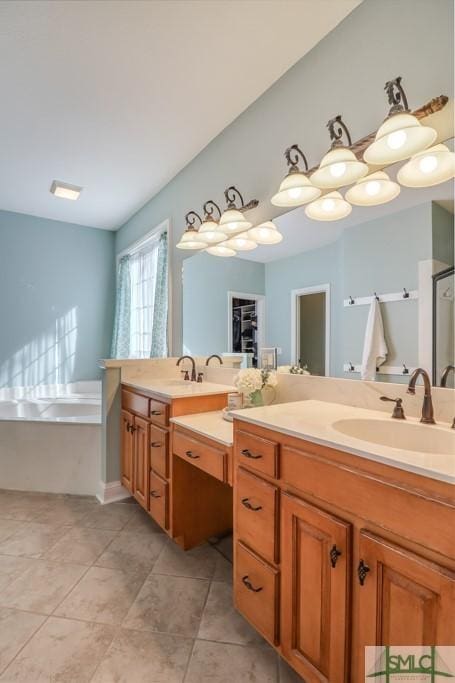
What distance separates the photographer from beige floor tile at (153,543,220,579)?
1702mm

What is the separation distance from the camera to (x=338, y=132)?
4.83 feet

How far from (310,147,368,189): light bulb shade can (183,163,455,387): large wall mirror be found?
0.49 ft

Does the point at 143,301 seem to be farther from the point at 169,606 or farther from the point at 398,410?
the point at 398,410

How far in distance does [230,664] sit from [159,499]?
2.82ft

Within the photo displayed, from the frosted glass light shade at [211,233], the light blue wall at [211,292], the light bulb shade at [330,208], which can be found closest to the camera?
the light bulb shade at [330,208]

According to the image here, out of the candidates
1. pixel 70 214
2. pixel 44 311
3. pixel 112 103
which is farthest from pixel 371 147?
pixel 44 311

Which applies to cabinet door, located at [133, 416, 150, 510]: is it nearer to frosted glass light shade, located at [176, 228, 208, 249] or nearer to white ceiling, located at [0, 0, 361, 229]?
frosted glass light shade, located at [176, 228, 208, 249]

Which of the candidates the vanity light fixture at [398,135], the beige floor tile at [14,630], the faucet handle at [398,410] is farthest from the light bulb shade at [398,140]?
the beige floor tile at [14,630]

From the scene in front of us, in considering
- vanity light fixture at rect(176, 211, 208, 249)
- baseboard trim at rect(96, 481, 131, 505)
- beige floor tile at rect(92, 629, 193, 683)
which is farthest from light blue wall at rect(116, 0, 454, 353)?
baseboard trim at rect(96, 481, 131, 505)

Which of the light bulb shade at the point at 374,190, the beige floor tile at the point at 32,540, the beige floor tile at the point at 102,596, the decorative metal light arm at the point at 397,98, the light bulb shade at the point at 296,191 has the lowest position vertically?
the beige floor tile at the point at 32,540

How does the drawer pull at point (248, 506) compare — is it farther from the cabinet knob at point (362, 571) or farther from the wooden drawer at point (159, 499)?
the wooden drawer at point (159, 499)

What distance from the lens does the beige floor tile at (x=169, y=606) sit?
1376mm

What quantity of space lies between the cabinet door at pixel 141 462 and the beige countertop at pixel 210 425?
426mm

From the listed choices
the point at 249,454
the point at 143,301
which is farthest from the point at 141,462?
the point at 143,301
